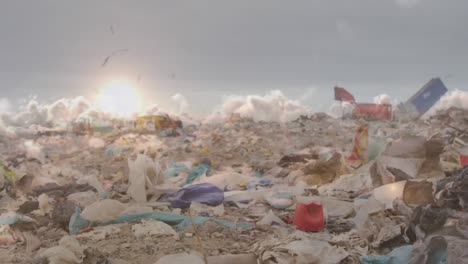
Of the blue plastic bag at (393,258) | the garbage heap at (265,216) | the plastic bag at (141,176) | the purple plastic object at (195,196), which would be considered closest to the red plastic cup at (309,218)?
the garbage heap at (265,216)

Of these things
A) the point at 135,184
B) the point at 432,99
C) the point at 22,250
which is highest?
the point at 432,99

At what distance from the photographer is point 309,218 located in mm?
3201

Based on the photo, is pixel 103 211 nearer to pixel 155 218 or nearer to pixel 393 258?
pixel 155 218

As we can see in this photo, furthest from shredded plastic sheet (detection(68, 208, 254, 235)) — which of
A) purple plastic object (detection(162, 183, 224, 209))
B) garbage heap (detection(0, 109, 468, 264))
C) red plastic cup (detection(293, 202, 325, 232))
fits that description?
purple plastic object (detection(162, 183, 224, 209))

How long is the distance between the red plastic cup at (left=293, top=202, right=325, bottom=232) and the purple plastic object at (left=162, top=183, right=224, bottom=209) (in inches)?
40.1

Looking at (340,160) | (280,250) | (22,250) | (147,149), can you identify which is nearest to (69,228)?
(22,250)

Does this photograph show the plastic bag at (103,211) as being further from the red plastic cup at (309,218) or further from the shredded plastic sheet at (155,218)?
the red plastic cup at (309,218)

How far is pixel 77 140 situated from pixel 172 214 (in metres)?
12.4

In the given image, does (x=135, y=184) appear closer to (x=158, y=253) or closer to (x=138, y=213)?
(x=138, y=213)

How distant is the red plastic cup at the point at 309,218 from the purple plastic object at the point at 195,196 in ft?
3.35

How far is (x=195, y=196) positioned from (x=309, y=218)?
1.29 m

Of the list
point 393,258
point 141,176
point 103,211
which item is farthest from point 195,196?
point 393,258

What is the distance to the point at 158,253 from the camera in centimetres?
270

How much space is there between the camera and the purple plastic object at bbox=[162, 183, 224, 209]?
13.0 ft
